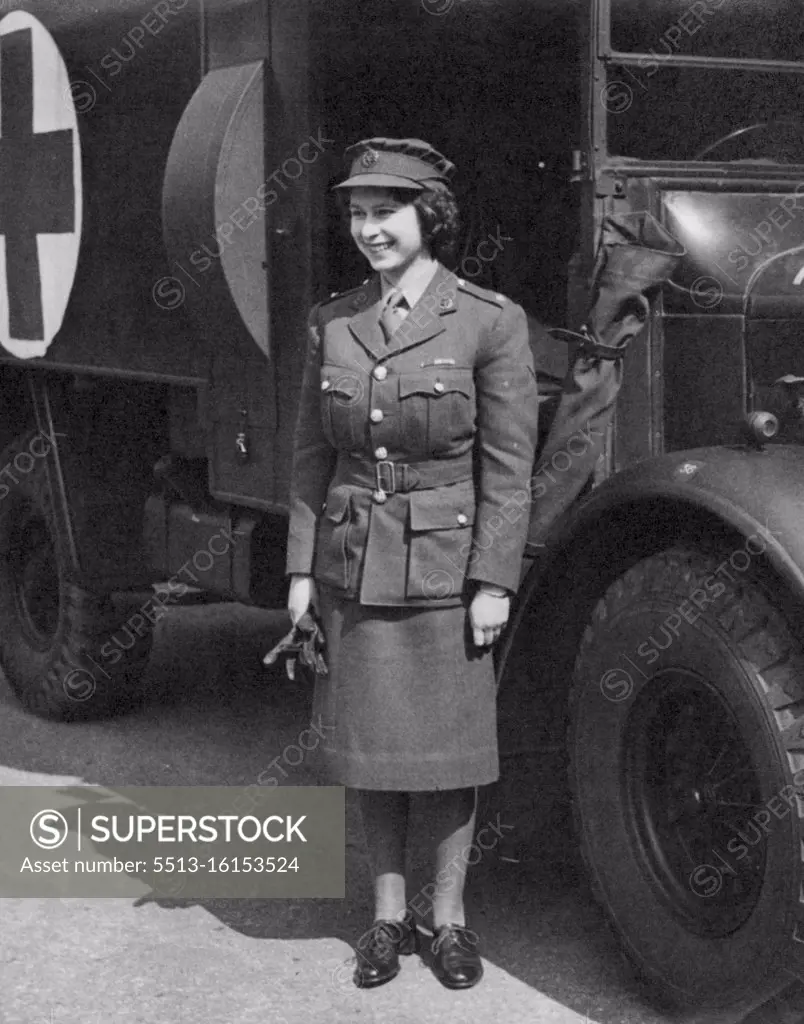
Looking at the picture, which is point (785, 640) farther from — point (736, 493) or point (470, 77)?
point (470, 77)

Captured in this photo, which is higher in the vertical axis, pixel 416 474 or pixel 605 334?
pixel 605 334

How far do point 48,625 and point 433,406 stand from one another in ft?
9.64

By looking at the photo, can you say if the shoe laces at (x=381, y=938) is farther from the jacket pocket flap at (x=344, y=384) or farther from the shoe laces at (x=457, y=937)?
the jacket pocket flap at (x=344, y=384)

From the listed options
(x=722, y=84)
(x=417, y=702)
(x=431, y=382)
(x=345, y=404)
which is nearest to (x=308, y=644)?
(x=417, y=702)

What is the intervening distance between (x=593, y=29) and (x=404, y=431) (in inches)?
35.1

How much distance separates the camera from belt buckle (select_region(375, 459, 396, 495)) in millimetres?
3604

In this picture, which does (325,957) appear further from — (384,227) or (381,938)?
(384,227)

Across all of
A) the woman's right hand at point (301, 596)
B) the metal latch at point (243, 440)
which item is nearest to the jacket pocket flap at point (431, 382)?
the woman's right hand at point (301, 596)

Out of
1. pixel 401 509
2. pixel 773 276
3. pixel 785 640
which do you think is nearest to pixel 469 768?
pixel 401 509

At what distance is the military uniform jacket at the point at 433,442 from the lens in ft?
11.7

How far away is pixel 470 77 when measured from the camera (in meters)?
4.87

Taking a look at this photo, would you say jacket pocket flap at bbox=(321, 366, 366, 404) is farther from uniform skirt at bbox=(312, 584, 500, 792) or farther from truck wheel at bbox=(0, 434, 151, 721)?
truck wheel at bbox=(0, 434, 151, 721)

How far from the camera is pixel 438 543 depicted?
11.8 ft

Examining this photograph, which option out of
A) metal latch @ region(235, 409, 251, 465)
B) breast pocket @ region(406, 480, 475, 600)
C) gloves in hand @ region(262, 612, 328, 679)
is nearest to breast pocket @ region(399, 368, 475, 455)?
breast pocket @ region(406, 480, 475, 600)
